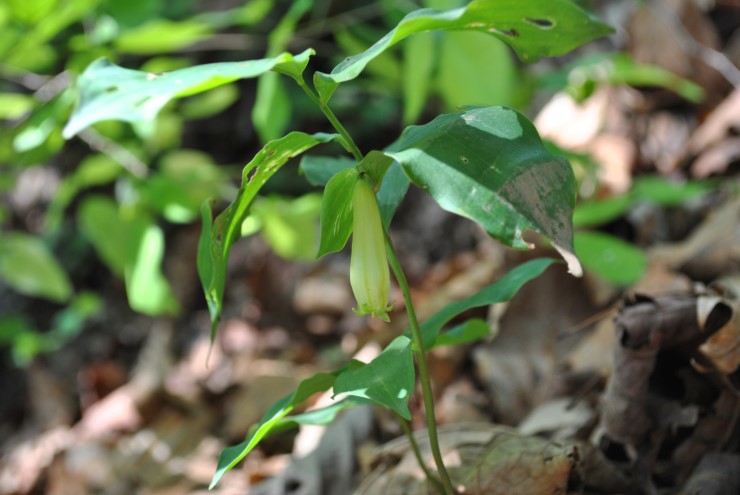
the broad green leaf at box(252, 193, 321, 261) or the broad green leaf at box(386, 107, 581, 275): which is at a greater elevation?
the broad green leaf at box(386, 107, 581, 275)

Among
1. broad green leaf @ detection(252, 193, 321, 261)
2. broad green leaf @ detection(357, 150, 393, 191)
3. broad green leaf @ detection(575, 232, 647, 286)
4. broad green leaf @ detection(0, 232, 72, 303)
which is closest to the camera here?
broad green leaf @ detection(357, 150, 393, 191)

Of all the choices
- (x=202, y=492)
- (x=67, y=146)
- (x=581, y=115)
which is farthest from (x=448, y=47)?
(x=67, y=146)

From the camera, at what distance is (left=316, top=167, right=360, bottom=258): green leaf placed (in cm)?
64

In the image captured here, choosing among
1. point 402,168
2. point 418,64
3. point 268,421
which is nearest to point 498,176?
point 402,168

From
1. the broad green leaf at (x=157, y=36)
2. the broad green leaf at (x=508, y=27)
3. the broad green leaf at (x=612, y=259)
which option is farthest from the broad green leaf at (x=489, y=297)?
the broad green leaf at (x=157, y=36)

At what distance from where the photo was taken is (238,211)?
678 millimetres

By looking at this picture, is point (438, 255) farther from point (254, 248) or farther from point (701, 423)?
point (701, 423)

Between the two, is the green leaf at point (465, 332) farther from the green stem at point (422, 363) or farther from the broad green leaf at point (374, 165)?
the broad green leaf at point (374, 165)

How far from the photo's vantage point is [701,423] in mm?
870

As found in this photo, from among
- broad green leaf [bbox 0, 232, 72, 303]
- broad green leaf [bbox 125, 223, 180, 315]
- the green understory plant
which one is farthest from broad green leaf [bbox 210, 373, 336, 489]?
broad green leaf [bbox 0, 232, 72, 303]

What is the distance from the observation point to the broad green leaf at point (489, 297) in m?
0.75

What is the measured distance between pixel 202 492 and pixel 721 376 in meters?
0.99

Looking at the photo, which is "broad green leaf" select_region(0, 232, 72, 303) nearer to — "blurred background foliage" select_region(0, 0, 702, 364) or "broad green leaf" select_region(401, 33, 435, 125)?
"blurred background foliage" select_region(0, 0, 702, 364)

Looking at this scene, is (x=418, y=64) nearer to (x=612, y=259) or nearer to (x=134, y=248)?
(x=612, y=259)
